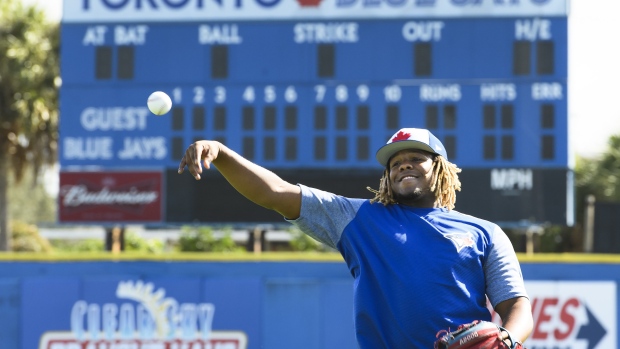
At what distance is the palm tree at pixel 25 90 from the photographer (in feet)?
57.5

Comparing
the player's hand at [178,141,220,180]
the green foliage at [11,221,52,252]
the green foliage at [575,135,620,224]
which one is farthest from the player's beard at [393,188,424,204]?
the green foliage at [11,221,52,252]

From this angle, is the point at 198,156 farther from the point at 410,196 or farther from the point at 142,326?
the point at 142,326

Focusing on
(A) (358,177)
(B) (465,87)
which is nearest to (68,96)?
(A) (358,177)

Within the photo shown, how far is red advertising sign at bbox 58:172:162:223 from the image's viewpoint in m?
12.2

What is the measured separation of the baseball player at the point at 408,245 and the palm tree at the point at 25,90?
15.0m

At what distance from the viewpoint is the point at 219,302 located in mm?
10227

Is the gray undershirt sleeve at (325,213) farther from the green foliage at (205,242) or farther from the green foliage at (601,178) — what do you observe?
the green foliage at (601,178)

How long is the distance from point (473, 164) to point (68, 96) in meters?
4.56

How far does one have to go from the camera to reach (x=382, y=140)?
11.8m

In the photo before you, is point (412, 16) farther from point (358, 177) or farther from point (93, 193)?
point (93, 193)

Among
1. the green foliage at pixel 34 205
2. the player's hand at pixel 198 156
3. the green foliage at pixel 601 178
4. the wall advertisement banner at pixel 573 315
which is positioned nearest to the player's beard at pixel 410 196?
the player's hand at pixel 198 156

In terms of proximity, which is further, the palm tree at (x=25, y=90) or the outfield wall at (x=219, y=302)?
the palm tree at (x=25, y=90)

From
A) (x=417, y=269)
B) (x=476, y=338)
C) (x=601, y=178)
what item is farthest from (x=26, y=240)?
(x=476, y=338)

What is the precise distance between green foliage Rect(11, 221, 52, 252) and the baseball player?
2200 centimetres
